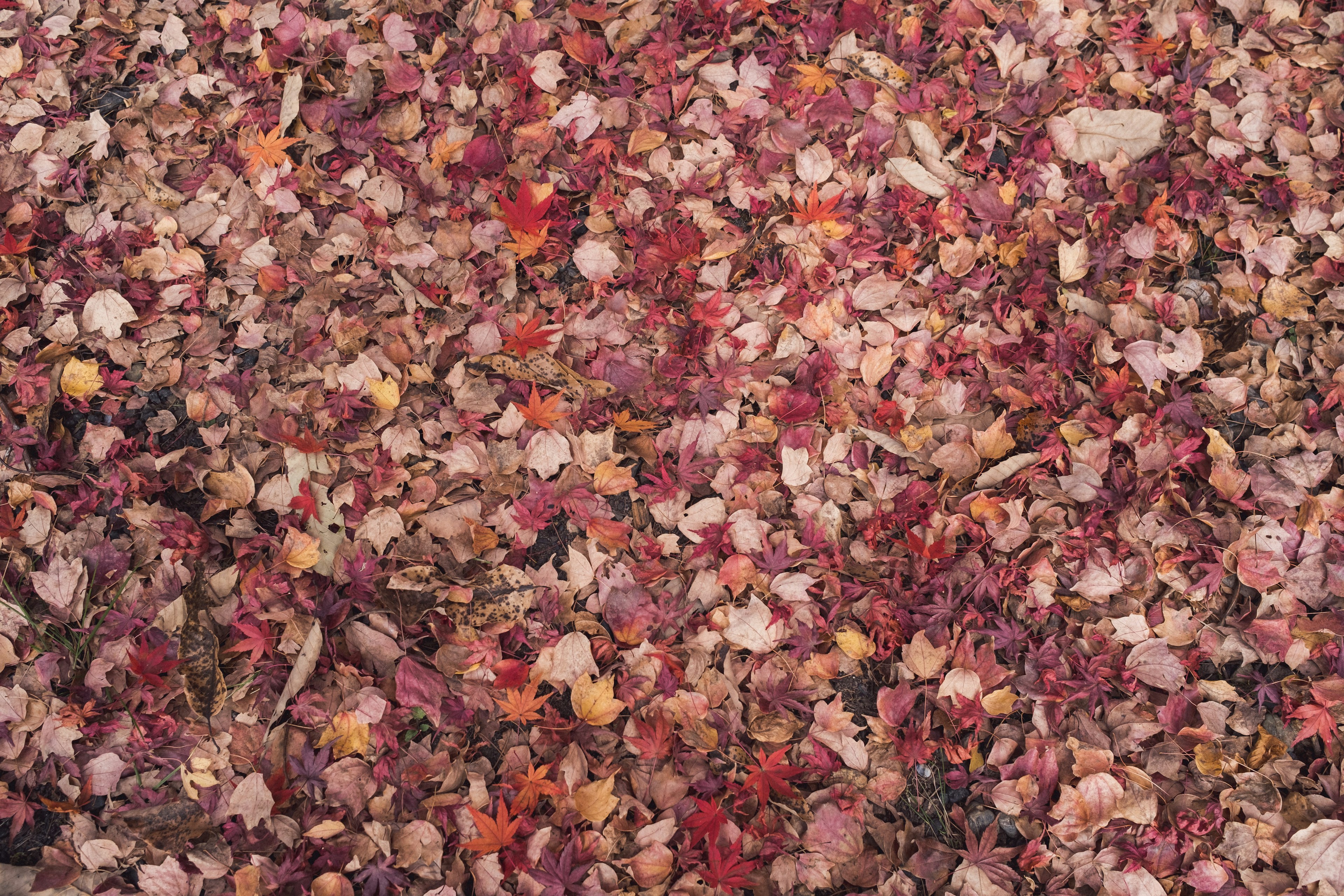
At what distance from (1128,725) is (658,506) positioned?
1.15 metres

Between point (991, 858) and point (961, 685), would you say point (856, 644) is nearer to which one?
point (961, 685)

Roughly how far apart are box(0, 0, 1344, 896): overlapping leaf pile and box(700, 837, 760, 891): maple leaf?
0.05 ft

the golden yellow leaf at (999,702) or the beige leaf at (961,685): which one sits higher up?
the beige leaf at (961,685)

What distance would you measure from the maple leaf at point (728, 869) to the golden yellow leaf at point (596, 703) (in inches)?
13.4

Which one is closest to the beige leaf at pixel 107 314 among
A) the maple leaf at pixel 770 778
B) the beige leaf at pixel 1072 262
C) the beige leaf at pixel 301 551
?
the beige leaf at pixel 301 551

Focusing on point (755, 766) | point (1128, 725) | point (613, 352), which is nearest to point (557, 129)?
point (613, 352)

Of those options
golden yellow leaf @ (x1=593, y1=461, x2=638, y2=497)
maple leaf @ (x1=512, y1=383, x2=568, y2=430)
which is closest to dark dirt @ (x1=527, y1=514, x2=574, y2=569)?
golden yellow leaf @ (x1=593, y1=461, x2=638, y2=497)

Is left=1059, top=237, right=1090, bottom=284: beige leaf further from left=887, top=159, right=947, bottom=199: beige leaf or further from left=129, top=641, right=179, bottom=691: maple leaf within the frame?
left=129, top=641, right=179, bottom=691: maple leaf

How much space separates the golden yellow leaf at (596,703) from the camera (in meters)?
1.76

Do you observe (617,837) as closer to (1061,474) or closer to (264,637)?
(264,637)

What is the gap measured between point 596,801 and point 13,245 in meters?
2.11

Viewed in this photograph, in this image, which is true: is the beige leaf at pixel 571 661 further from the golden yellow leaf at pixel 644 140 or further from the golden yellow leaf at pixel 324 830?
the golden yellow leaf at pixel 644 140

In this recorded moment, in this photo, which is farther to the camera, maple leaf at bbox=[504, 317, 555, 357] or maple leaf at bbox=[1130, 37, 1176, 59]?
maple leaf at bbox=[1130, 37, 1176, 59]

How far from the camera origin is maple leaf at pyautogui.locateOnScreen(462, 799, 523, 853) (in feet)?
5.30
